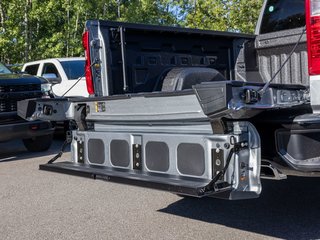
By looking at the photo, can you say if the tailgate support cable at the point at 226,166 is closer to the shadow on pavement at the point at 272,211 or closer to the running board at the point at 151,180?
the running board at the point at 151,180

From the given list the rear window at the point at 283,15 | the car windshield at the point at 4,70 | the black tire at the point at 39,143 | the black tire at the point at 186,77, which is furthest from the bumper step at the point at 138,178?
the car windshield at the point at 4,70

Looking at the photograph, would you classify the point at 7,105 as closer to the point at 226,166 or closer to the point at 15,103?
the point at 15,103

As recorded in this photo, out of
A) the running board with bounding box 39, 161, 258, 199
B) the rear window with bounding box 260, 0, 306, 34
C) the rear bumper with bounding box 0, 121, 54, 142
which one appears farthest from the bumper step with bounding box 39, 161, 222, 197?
the rear bumper with bounding box 0, 121, 54, 142

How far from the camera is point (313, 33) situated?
3352mm

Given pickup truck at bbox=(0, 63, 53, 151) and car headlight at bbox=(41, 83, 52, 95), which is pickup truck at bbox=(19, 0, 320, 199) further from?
car headlight at bbox=(41, 83, 52, 95)

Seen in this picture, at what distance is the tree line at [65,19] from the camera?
17.0 meters

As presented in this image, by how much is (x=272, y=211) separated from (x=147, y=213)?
127 cm

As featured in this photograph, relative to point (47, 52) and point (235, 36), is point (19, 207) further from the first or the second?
point (47, 52)

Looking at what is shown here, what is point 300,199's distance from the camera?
5238 mm

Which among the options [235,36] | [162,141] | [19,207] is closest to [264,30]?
[235,36]

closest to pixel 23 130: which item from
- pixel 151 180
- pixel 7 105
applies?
pixel 7 105

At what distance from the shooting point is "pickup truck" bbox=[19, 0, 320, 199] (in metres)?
3.28

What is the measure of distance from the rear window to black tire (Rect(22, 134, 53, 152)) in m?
5.66

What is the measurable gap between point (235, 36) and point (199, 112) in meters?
2.18
